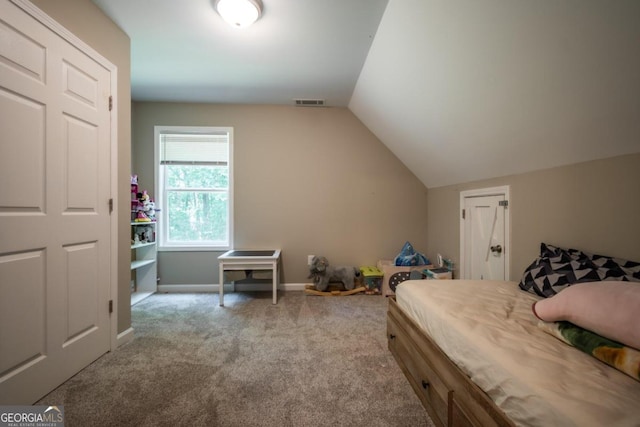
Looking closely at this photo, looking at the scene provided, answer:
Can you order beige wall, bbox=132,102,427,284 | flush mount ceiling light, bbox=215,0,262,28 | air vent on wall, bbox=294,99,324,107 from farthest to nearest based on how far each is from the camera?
beige wall, bbox=132,102,427,284, air vent on wall, bbox=294,99,324,107, flush mount ceiling light, bbox=215,0,262,28

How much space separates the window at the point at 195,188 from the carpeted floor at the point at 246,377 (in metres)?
1.11

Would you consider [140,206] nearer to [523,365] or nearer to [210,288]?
[210,288]

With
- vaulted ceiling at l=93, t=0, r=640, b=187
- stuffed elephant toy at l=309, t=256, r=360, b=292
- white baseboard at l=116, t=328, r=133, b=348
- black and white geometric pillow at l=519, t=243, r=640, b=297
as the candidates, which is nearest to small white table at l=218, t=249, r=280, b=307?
stuffed elephant toy at l=309, t=256, r=360, b=292

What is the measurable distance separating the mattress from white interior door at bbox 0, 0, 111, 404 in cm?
215

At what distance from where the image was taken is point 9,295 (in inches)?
46.6

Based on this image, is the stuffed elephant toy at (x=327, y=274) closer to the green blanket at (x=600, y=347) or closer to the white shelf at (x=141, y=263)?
the white shelf at (x=141, y=263)

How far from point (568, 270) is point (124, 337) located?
3079 mm

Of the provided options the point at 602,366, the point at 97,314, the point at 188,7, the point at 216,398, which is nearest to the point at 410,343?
the point at 602,366

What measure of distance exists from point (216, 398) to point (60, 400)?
861 mm

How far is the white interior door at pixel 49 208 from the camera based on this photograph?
119 centimetres

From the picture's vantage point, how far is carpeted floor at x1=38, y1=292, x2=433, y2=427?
1.22m

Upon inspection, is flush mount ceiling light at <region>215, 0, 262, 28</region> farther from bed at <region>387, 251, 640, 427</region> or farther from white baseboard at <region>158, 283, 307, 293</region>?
white baseboard at <region>158, 283, 307, 293</region>

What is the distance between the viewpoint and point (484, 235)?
2.26 meters

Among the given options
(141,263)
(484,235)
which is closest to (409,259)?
(484,235)
